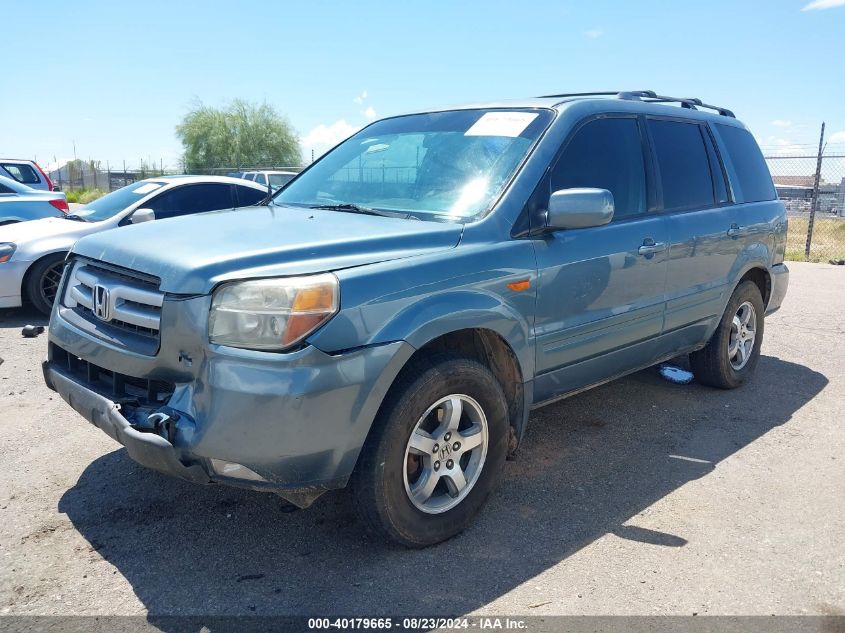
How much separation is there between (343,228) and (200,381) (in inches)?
38.1

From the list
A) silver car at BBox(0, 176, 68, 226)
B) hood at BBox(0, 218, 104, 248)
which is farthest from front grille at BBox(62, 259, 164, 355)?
silver car at BBox(0, 176, 68, 226)

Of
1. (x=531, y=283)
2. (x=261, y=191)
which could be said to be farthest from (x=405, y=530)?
(x=261, y=191)

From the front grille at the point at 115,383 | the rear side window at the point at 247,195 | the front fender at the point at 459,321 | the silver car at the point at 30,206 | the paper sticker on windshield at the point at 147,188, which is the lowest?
the front grille at the point at 115,383

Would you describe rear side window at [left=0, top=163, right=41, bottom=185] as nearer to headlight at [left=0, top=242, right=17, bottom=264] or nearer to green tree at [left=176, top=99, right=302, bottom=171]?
headlight at [left=0, top=242, right=17, bottom=264]

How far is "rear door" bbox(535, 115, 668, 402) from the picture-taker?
3.60 metres

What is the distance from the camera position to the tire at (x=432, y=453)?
2.87 metres

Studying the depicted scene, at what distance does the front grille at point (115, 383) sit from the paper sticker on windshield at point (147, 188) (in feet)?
16.8

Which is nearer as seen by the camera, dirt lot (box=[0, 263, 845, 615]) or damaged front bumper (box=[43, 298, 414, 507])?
damaged front bumper (box=[43, 298, 414, 507])

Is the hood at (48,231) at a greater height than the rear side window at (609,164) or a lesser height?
lesser

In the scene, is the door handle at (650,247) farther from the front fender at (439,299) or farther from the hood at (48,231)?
the hood at (48,231)

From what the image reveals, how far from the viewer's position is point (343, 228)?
3.21 meters

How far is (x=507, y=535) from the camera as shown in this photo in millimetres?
3311

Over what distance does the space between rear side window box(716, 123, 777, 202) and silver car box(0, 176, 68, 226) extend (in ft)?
27.2

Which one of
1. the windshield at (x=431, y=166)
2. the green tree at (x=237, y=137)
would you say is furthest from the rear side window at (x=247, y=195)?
the green tree at (x=237, y=137)
